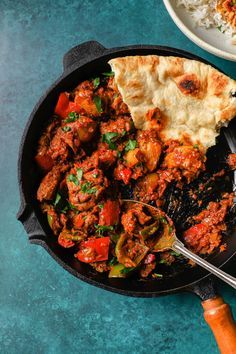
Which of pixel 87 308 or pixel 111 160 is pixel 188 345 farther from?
pixel 111 160

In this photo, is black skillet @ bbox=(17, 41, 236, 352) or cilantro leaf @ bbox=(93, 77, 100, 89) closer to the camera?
black skillet @ bbox=(17, 41, 236, 352)

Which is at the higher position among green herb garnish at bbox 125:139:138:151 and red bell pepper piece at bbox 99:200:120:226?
green herb garnish at bbox 125:139:138:151

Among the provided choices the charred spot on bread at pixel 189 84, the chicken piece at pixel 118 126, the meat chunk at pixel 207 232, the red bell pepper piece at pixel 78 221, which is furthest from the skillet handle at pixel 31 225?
the charred spot on bread at pixel 189 84

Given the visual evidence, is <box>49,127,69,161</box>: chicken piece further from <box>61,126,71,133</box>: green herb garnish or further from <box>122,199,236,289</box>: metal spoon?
<box>122,199,236,289</box>: metal spoon

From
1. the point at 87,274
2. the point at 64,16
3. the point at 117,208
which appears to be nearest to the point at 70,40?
the point at 64,16

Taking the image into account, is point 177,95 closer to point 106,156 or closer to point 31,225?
point 106,156

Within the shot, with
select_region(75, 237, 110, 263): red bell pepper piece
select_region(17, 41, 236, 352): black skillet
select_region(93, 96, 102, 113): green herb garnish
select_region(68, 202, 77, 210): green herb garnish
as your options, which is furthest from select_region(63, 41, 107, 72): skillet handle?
→ select_region(75, 237, 110, 263): red bell pepper piece
